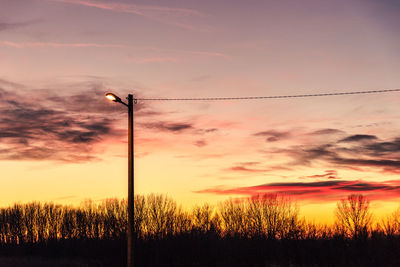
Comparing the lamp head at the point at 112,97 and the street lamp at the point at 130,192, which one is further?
the street lamp at the point at 130,192

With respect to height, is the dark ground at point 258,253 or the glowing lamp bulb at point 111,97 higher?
the glowing lamp bulb at point 111,97

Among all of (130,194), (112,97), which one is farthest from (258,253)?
(112,97)

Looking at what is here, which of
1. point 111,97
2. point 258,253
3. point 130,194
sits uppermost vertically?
point 111,97

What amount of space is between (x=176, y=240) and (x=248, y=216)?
3209 centimetres

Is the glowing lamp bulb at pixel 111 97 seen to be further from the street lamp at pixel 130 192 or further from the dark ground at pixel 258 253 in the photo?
the dark ground at pixel 258 253

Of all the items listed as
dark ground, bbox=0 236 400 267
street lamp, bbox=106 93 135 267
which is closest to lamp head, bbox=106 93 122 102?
street lamp, bbox=106 93 135 267

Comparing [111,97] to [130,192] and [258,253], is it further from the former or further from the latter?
[258,253]

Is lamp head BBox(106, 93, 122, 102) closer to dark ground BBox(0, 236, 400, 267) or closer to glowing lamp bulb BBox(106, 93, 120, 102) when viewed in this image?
glowing lamp bulb BBox(106, 93, 120, 102)

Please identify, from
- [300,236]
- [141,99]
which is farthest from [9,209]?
[141,99]

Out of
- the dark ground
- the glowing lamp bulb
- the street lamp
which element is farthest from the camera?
the dark ground

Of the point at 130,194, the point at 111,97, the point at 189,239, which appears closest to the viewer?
the point at 111,97

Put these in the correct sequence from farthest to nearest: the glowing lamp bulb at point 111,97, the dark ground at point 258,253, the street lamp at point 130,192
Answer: the dark ground at point 258,253 < the street lamp at point 130,192 < the glowing lamp bulb at point 111,97

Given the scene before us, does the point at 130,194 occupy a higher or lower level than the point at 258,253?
higher

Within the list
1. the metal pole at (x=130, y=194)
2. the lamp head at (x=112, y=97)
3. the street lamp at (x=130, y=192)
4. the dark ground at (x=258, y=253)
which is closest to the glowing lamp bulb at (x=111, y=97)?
the lamp head at (x=112, y=97)
